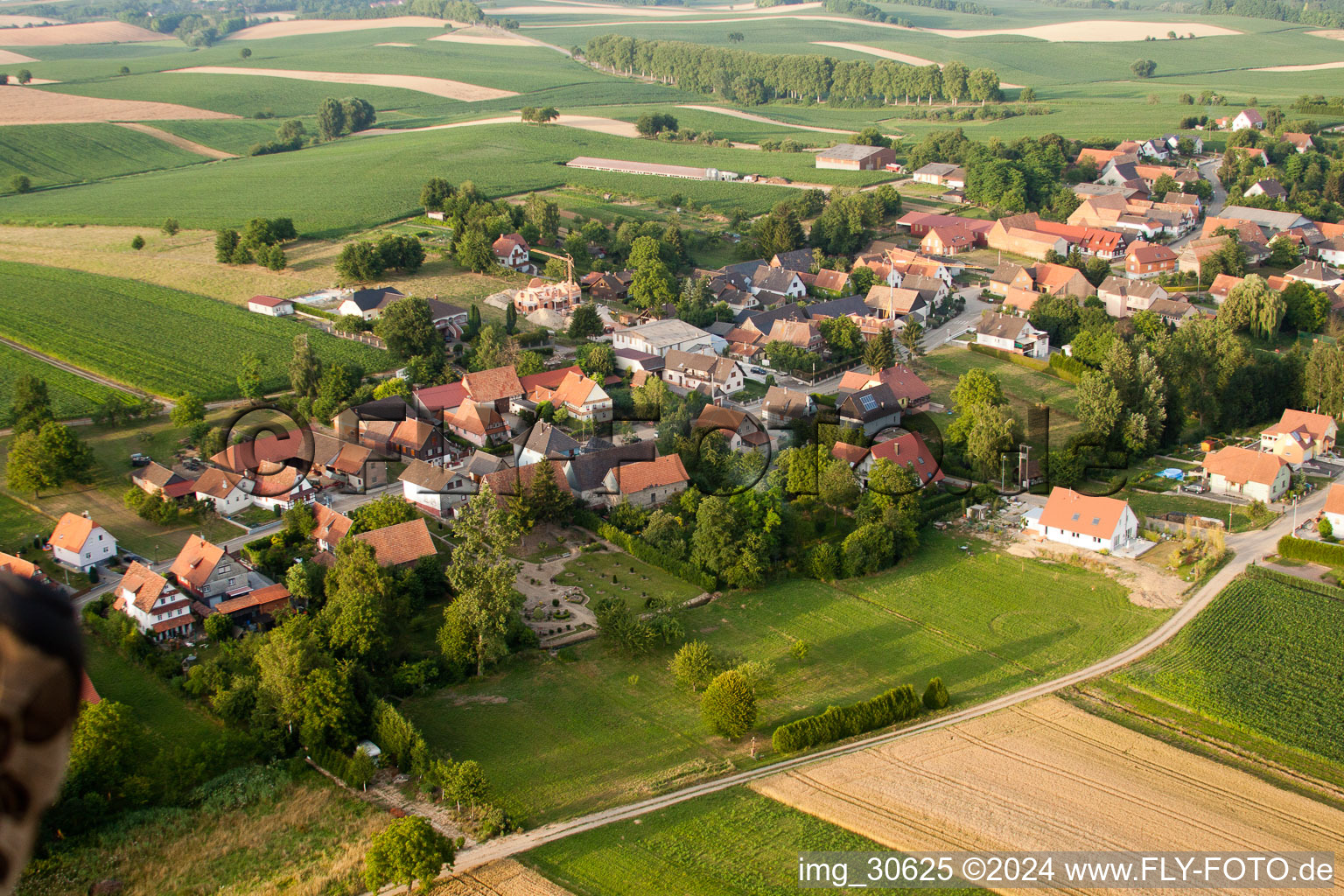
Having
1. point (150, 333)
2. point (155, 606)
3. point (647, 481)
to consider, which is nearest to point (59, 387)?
point (150, 333)

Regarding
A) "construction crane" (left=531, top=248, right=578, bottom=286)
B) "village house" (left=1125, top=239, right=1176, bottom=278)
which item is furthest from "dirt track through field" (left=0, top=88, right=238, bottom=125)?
"village house" (left=1125, top=239, right=1176, bottom=278)

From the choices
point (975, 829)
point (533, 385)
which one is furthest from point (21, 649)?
point (533, 385)

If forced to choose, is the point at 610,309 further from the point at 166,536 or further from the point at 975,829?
the point at 975,829

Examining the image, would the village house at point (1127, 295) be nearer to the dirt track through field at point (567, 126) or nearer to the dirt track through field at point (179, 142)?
the dirt track through field at point (567, 126)

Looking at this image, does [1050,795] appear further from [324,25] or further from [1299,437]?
[324,25]

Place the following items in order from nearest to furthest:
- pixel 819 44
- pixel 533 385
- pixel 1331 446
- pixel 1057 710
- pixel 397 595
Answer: pixel 1057 710, pixel 397 595, pixel 1331 446, pixel 533 385, pixel 819 44

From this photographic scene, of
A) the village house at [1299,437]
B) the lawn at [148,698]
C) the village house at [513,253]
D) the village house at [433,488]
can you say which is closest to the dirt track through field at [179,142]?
the village house at [513,253]

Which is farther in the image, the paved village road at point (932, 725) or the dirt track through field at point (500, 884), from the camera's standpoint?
the paved village road at point (932, 725)

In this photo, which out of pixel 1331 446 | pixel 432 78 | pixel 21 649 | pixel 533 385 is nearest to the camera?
pixel 21 649
